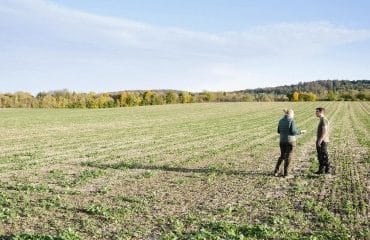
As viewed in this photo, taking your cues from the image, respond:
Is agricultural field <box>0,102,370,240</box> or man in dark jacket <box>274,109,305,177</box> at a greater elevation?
man in dark jacket <box>274,109,305,177</box>

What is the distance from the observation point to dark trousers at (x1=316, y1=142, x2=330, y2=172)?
15852mm

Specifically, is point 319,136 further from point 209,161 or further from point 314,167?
point 209,161

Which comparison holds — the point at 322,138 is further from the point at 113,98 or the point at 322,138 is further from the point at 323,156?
the point at 113,98

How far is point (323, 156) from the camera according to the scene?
16078mm

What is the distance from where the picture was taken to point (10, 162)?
19297 millimetres

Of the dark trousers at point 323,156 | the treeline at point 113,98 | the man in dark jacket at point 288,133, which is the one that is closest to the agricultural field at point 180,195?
the dark trousers at point 323,156

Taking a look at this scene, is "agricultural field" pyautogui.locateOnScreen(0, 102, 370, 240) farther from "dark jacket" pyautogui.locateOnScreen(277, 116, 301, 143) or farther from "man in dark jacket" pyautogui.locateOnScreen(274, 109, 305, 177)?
"dark jacket" pyautogui.locateOnScreen(277, 116, 301, 143)

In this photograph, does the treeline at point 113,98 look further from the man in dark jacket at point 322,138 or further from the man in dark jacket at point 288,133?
the man in dark jacket at point 288,133

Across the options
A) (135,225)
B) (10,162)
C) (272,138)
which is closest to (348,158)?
(272,138)

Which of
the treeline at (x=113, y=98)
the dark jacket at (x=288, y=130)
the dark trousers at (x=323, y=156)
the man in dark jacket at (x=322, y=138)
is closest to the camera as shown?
the dark jacket at (x=288, y=130)

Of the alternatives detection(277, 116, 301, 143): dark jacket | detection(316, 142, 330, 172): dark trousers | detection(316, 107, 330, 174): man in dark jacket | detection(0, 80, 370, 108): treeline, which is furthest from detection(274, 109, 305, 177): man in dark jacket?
detection(0, 80, 370, 108): treeline

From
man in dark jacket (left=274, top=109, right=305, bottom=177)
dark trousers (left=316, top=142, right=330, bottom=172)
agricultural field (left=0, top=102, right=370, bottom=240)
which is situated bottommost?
agricultural field (left=0, top=102, right=370, bottom=240)

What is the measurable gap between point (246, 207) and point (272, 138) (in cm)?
1803

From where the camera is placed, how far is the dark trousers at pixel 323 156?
15.9 m
